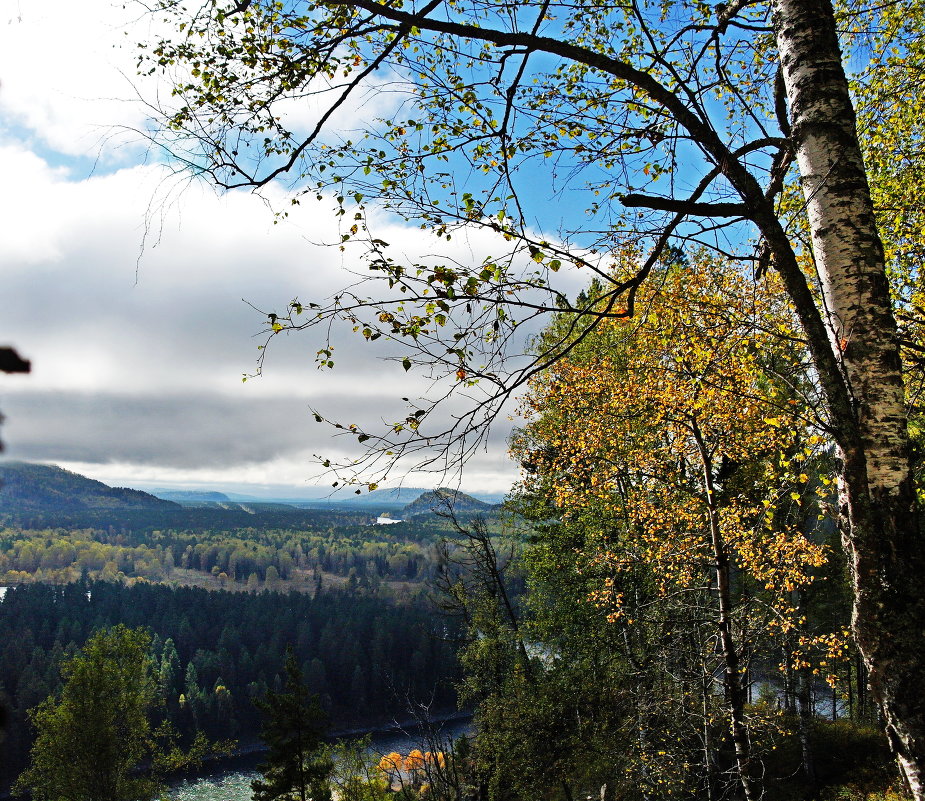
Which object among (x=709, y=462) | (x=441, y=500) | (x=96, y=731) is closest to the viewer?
(x=709, y=462)

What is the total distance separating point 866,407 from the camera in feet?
10.5

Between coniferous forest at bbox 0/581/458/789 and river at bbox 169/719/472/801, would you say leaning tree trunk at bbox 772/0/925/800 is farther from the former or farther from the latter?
coniferous forest at bbox 0/581/458/789

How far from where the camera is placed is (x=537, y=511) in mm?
17625

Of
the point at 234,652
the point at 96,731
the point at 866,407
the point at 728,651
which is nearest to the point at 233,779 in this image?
the point at 234,652

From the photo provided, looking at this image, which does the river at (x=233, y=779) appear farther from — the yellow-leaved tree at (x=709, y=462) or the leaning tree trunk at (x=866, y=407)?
the leaning tree trunk at (x=866, y=407)

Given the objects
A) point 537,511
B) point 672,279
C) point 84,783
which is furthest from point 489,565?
point 84,783

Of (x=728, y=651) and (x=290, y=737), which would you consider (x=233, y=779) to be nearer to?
(x=290, y=737)

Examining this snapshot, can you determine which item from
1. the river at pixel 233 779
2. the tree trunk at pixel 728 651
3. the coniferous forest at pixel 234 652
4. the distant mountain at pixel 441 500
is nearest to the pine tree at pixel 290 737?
the distant mountain at pixel 441 500

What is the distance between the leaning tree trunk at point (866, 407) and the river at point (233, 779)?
55352mm

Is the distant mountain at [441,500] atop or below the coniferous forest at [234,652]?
Answer: atop

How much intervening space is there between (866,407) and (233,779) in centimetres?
7747

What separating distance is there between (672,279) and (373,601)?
112 metres

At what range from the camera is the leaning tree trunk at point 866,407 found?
3031mm

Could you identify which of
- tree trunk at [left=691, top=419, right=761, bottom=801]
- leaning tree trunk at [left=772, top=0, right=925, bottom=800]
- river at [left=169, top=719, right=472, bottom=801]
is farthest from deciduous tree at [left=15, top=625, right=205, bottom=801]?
river at [left=169, top=719, right=472, bottom=801]
